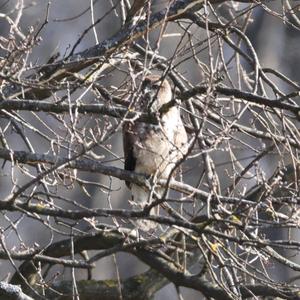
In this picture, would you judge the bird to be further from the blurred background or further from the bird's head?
the blurred background

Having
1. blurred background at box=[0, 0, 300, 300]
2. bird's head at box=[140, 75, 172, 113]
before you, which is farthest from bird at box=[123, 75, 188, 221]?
blurred background at box=[0, 0, 300, 300]

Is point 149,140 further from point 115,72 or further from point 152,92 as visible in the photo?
point 115,72

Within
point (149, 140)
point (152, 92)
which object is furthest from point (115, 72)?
point (152, 92)

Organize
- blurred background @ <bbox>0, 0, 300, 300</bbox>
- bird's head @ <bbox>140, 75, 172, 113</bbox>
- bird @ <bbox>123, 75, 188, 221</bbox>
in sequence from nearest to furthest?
1. bird's head @ <bbox>140, 75, 172, 113</bbox>
2. bird @ <bbox>123, 75, 188, 221</bbox>
3. blurred background @ <bbox>0, 0, 300, 300</bbox>

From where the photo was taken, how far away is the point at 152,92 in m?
7.29

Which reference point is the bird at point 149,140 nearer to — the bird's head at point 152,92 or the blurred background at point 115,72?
the bird's head at point 152,92

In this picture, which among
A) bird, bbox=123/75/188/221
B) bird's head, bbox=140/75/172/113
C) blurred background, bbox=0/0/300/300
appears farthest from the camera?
blurred background, bbox=0/0/300/300

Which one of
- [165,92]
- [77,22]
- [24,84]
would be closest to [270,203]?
[24,84]

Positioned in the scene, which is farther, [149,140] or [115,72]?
[115,72]

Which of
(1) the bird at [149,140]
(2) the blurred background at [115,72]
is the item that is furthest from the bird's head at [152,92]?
(2) the blurred background at [115,72]

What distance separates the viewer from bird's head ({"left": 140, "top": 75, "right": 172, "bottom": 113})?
6191mm

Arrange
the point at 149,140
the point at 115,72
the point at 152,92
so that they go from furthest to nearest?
the point at 115,72, the point at 149,140, the point at 152,92

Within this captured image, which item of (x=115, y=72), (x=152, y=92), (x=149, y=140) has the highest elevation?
(x=115, y=72)

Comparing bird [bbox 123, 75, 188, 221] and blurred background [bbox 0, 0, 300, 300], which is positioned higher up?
blurred background [bbox 0, 0, 300, 300]
